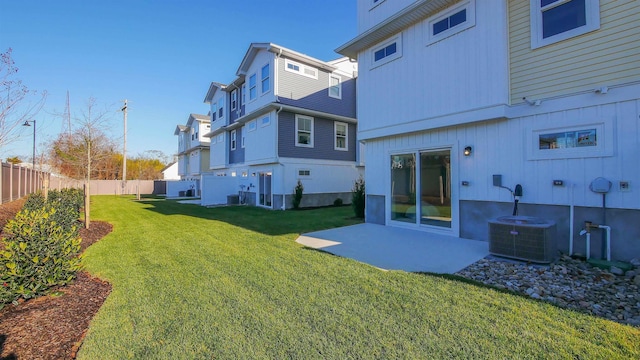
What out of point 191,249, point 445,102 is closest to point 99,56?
point 191,249

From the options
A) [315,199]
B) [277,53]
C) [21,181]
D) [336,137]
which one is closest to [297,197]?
[315,199]

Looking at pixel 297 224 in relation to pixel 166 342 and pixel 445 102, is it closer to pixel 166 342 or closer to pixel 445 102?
pixel 445 102

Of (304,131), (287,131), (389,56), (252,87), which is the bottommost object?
(287,131)

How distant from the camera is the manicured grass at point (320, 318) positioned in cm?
233

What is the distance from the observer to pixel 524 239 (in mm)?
4711

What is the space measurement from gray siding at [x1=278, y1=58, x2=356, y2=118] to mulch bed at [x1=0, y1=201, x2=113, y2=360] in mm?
11317

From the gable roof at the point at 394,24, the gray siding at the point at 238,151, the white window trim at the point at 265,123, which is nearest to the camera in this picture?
the gable roof at the point at 394,24

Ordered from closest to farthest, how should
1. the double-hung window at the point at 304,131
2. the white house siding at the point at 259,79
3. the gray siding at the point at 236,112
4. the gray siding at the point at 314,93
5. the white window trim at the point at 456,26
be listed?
the white window trim at the point at 456,26, the white house siding at the point at 259,79, the gray siding at the point at 314,93, the double-hung window at the point at 304,131, the gray siding at the point at 236,112

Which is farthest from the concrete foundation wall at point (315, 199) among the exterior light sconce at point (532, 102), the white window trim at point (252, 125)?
the exterior light sconce at point (532, 102)

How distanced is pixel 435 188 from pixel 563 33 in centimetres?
397

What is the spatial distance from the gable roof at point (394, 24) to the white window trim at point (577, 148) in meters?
3.85

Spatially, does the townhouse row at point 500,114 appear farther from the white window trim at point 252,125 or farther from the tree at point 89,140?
the tree at point 89,140

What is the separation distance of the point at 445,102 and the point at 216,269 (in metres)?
6.40

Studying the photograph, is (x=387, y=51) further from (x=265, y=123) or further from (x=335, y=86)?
(x=265, y=123)
